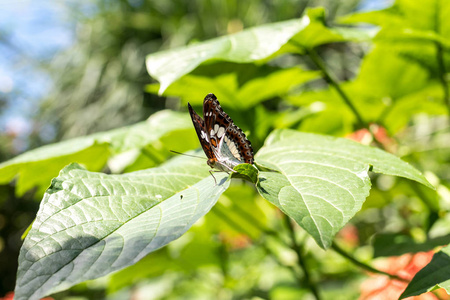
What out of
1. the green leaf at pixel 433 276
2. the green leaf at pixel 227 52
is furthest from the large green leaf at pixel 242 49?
the green leaf at pixel 433 276

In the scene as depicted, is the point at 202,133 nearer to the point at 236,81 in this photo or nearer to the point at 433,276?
the point at 236,81

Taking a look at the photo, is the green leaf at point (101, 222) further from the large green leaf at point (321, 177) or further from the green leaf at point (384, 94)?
the green leaf at point (384, 94)

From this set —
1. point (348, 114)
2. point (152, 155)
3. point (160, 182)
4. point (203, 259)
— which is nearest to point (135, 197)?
point (160, 182)

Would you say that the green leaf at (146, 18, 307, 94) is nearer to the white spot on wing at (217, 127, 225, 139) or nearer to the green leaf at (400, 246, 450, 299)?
the white spot on wing at (217, 127, 225, 139)

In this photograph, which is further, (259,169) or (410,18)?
(410,18)

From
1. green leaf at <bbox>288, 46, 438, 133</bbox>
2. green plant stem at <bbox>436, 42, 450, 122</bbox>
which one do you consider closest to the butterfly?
green leaf at <bbox>288, 46, 438, 133</bbox>

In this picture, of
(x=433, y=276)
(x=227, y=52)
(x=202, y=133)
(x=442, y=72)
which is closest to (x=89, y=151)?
(x=202, y=133)

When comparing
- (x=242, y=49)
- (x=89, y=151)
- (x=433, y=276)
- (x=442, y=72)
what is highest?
(x=242, y=49)
